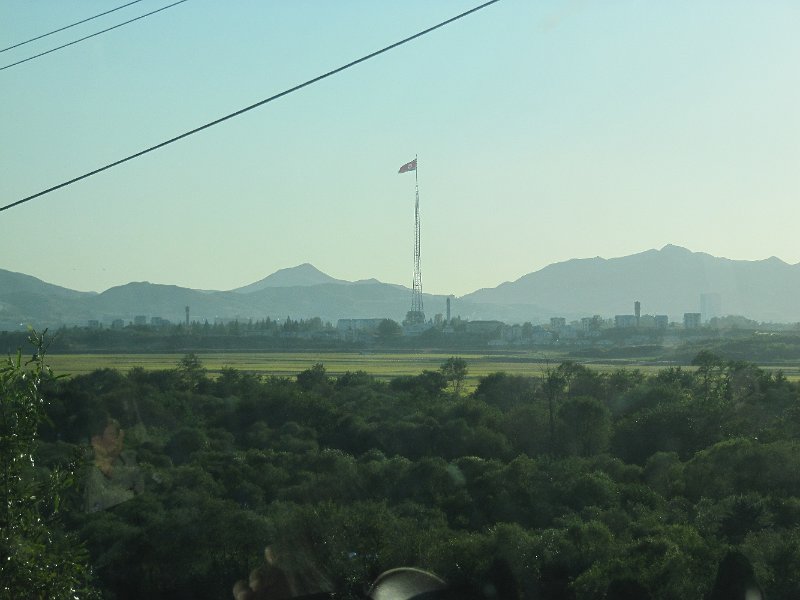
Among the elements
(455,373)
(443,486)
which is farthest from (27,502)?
(455,373)

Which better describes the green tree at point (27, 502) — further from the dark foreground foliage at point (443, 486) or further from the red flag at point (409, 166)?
the red flag at point (409, 166)

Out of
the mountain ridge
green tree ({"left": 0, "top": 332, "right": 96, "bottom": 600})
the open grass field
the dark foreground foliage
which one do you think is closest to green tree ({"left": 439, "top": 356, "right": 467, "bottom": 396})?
the open grass field

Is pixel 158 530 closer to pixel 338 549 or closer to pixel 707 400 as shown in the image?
pixel 338 549

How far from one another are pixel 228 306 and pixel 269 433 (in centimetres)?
11541

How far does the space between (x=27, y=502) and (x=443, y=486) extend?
1220 cm

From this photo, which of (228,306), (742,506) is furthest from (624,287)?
(742,506)

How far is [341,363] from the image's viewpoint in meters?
51.3

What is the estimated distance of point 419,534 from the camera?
1267 cm

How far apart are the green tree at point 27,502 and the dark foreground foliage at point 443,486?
809mm

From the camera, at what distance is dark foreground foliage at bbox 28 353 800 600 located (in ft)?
37.1

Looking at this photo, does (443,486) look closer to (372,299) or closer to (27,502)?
(27,502)

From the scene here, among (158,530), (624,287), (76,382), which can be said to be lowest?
(158,530)

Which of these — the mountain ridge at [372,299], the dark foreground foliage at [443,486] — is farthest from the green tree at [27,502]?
the mountain ridge at [372,299]

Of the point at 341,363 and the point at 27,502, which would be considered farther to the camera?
the point at 341,363
